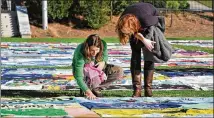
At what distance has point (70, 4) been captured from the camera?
25.7 meters

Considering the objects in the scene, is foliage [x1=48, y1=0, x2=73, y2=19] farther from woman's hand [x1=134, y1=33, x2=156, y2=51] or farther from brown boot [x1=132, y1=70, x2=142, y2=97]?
woman's hand [x1=134, y1=33, x2=156, y2=51]

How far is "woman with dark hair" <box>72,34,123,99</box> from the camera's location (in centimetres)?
592

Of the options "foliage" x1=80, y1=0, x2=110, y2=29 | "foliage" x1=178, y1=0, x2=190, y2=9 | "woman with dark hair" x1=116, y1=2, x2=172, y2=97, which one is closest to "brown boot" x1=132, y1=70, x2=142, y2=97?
"woman with dark hair" x1=116, y1=2, x2=172, y2=97

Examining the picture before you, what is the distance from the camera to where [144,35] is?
6117 mm

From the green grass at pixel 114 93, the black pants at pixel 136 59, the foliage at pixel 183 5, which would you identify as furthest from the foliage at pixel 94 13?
the black pants at pixel 136 59

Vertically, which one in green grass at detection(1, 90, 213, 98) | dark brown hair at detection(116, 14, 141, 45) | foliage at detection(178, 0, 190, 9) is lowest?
foliage at detection(178, 0, 190, 9)

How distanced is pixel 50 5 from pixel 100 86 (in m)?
19.3

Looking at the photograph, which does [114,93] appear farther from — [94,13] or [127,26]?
[94,13]

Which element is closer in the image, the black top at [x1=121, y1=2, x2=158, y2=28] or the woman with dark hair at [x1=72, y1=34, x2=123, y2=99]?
the woman with dark hair at [x1=72, y1=34, x2=123, y2=99]

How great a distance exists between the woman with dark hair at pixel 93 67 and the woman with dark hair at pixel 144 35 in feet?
0.92

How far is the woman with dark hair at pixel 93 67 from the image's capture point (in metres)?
5.92

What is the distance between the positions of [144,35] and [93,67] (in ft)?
2.44

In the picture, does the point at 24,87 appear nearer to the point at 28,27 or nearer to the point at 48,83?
the point at 48,83

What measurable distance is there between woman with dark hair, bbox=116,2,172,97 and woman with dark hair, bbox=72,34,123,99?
0.92ft
